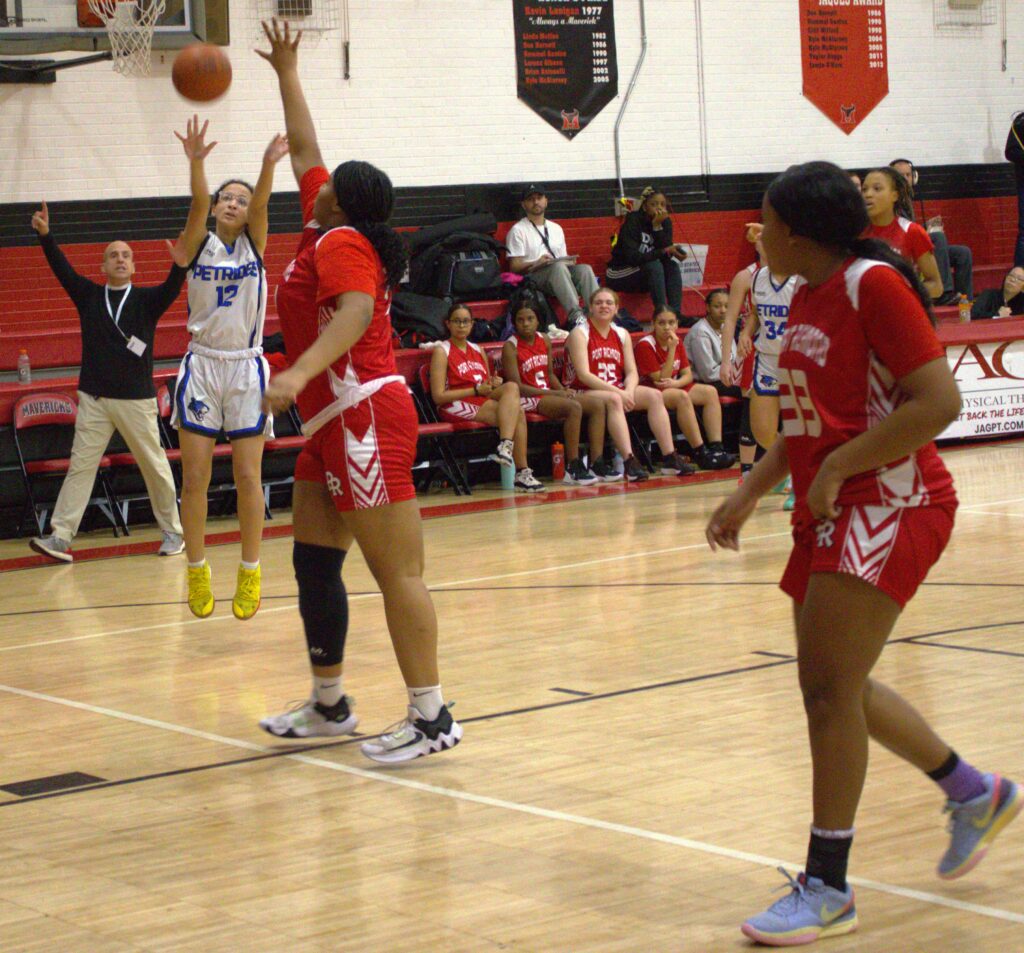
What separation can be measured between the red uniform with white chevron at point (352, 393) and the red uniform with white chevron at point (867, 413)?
151cm

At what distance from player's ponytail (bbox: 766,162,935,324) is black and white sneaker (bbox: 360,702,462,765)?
6.74 ft

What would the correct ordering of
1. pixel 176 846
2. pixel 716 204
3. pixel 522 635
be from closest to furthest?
pixel 176 846 → pixel 522 635 → pixel 716 204

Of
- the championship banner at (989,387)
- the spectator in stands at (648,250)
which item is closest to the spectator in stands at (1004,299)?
the championship banner at (989,387)

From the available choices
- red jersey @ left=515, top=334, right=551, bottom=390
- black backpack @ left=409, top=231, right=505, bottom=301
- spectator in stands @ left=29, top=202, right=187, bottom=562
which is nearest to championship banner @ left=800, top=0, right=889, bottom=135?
black backpack @ left=409, top=231, right=505, bottom=301

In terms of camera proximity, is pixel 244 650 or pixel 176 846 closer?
pixel 176 846

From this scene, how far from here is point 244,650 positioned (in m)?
6.54

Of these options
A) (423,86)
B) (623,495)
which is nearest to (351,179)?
(623,495)

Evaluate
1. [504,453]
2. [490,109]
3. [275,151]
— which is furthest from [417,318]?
[275,151]

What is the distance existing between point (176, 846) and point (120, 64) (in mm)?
8897

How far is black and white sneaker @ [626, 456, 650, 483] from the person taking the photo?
12.6m

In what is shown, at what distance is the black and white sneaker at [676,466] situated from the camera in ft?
42.6

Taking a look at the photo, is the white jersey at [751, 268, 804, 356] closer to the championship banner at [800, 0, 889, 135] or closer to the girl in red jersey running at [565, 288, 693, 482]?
the girl in red jersey running at [565, 288, 693, 482]

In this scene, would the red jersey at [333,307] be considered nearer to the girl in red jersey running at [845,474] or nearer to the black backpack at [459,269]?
the girl in red jersey running at [845,474]

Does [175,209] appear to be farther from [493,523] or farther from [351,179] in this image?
[351,179]
